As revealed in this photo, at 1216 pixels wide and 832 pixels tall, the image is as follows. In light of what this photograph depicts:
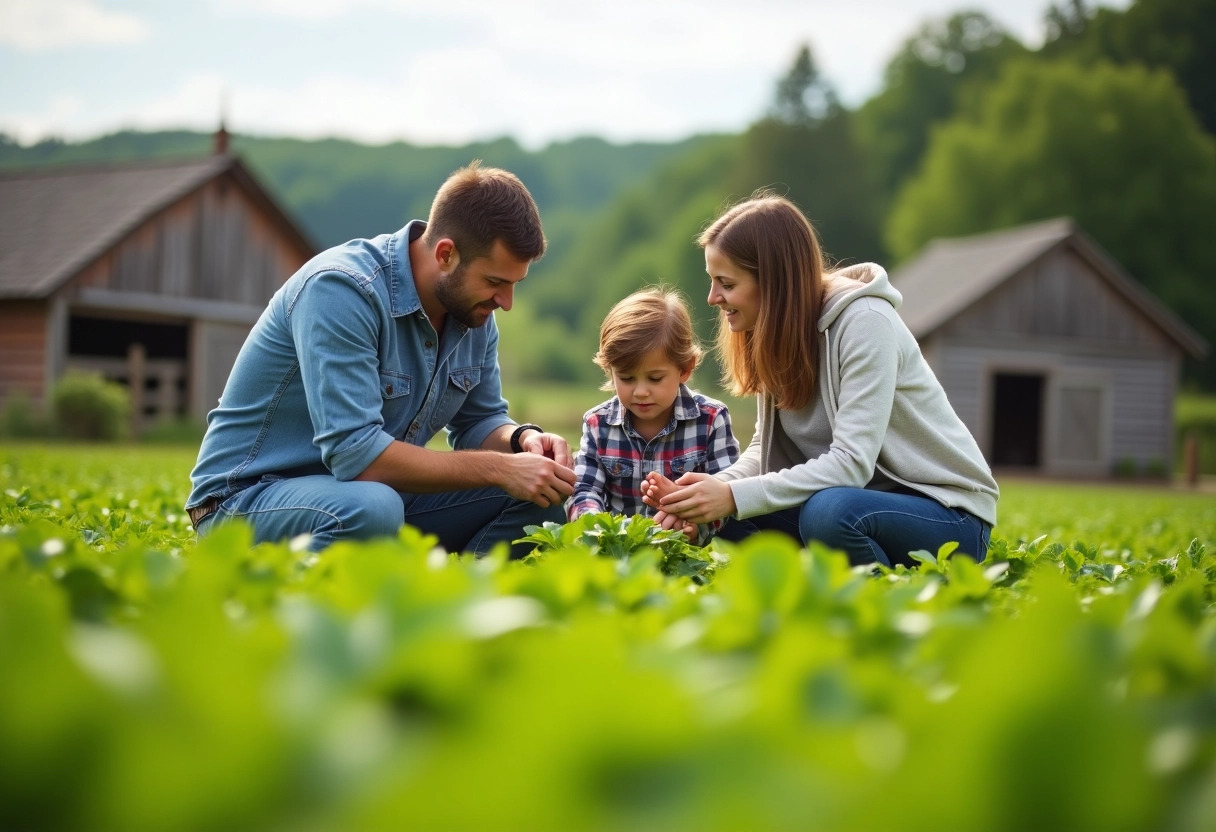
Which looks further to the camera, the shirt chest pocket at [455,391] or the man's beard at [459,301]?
the shirt chest pocket at [455,391]

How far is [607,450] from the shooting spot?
5020 mm

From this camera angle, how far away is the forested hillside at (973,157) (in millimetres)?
40000

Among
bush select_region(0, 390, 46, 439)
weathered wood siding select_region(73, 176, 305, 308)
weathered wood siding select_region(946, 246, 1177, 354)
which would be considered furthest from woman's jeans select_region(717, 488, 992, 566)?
weathered wood siding select_region(946, 246, 1177, 354)

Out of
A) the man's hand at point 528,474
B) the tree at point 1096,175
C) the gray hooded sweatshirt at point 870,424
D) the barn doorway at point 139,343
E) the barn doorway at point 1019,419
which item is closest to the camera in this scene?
the gray hooded sweatshirt at point 870,424

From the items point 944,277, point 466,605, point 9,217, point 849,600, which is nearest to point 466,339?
point 849,600

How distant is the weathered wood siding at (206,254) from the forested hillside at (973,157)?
848cm

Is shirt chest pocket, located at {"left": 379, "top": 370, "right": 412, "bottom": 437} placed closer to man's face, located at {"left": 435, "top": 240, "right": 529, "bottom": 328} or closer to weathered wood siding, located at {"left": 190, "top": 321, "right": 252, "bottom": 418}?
man's face, located at {"left": 435, "top": 240, "right": 529, "bottom": 328}

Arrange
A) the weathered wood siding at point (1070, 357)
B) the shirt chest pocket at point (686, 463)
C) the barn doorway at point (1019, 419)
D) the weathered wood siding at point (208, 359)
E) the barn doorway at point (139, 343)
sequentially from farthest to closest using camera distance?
the barn doorway at point (1019, 419)
the weathered wood siding at point (1070, 357)
the barn doorway at point (139, 343)
the weathered wood siding at point (208, 359)
the shirt chest pocket at point (686, 463)

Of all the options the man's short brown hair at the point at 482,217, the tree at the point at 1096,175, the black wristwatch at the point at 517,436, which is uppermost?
the tree at the point at 1096,175

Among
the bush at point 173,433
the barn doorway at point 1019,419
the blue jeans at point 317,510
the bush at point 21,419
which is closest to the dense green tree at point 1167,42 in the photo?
the barn doorway at point 1019,419

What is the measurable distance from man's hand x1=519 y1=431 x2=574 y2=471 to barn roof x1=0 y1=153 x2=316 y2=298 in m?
17.4

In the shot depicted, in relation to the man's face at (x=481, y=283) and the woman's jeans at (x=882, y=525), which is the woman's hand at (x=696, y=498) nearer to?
the woman's jeans at (x=882, y=525)

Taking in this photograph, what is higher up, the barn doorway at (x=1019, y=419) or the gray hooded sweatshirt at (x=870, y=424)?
the gray hooded sweatshirt at (x=870, y=424)

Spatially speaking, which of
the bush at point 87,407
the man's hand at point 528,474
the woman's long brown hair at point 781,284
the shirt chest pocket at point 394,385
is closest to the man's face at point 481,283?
the shirt chest pocket at point 394,385
